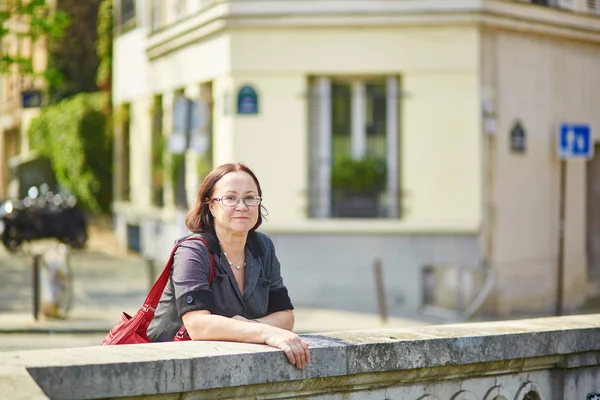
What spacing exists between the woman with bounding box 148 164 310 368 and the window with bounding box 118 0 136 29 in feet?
78.2

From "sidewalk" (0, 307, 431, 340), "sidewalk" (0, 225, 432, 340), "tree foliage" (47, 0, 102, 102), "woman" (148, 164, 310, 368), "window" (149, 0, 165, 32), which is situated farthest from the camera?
"tree foliage" (47, 0, 102, 102)

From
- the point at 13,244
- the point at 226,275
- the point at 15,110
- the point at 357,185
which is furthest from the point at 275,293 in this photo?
the point at 15,110

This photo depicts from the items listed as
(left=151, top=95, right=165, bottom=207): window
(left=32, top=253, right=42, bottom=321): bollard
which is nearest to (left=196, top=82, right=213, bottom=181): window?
(left=151, top=95, right=165, bottom=207): window

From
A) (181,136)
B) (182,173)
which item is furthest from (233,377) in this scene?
(182,173)

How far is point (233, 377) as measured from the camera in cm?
437

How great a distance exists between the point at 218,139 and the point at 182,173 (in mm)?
2979

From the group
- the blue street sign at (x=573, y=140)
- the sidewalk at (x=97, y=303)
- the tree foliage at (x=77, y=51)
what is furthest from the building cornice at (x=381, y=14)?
the tree foliage at (x=77, y=51)

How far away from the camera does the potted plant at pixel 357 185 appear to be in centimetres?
1983

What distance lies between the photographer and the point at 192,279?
16.5ft

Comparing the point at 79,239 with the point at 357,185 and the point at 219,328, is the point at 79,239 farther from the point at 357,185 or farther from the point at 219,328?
the point at 219,328

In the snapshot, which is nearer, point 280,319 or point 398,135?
point 280,319

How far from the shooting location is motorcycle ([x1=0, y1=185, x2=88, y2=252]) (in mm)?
29062

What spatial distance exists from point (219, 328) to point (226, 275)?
385 mm

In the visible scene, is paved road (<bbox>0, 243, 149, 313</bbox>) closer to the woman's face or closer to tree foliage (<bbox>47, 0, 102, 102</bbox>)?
tree foliage (<bbox>47, 0, 102, 102</bbox>)
